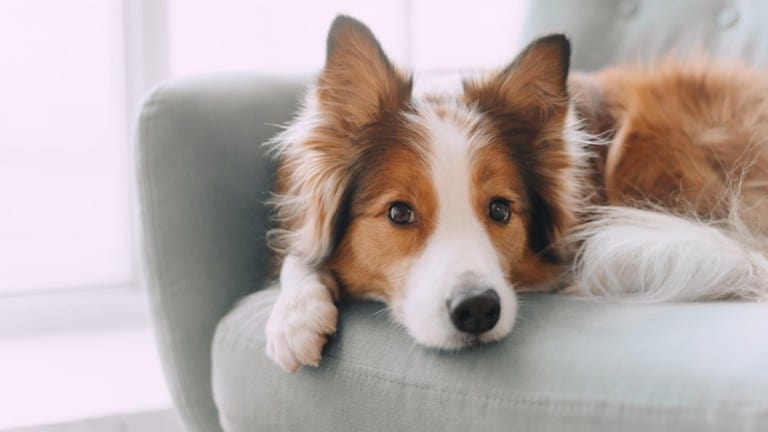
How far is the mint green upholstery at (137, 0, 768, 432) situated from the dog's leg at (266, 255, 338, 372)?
0.12ft

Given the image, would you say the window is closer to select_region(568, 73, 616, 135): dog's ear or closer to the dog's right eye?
select_region(568, 73, 616, 135): dog's ear

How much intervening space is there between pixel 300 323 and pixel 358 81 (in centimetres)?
54

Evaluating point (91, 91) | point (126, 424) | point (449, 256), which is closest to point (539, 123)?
point (449, 256)

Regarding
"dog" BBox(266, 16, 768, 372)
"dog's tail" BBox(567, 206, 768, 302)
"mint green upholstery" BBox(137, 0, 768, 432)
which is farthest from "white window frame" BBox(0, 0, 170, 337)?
"dog's tail" BBox(567, 206, 768, 302)

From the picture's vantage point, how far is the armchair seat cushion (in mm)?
1163

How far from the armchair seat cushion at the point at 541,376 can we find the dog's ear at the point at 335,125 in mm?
202

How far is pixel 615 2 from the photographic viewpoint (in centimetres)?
271

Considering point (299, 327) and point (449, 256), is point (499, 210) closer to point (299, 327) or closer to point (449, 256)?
point (449, 256)

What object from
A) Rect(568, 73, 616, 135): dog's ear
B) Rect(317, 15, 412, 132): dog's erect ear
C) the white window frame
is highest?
Rect(317, 15, 412, 132): dog's erect ear

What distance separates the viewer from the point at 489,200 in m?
1.69

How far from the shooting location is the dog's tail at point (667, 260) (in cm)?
156

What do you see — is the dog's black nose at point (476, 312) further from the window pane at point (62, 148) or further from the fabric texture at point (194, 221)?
the window pane at point (62, 148)

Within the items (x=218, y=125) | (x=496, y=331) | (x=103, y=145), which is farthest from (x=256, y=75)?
(x=103, y=145)

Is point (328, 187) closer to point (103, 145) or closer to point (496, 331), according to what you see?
point (496, 331)
